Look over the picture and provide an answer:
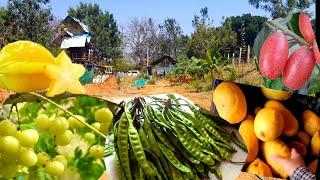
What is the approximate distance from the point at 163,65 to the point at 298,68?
14.7 inches

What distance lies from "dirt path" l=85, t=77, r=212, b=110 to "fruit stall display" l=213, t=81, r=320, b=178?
0.07 metres

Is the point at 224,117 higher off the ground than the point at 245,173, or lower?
higher

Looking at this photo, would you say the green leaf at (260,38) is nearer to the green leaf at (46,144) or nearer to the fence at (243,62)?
the fence at (243,62)

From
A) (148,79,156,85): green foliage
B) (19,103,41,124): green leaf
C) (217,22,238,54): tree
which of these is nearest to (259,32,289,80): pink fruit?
(217,22,238,54): tree

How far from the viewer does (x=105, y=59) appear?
37.1 inches

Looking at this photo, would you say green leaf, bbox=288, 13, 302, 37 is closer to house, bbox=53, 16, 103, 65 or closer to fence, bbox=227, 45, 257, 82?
fence, bbox=227, 45, 257, 82

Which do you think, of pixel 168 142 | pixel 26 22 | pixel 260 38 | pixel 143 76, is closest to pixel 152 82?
pixel 143 76

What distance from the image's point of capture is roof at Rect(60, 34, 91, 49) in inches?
34.4

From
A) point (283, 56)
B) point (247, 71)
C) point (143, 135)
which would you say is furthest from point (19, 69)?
point (283, 56)

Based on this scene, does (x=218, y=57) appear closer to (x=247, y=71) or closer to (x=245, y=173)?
(x=247, y=71)

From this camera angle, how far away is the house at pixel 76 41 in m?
0.87

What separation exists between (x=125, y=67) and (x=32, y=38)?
159 millimetres

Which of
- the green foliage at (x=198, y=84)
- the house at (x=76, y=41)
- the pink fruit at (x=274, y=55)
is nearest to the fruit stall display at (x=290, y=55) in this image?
the pink fruit at (x=274, y=55)

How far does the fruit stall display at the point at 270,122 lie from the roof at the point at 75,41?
279 millimetres
